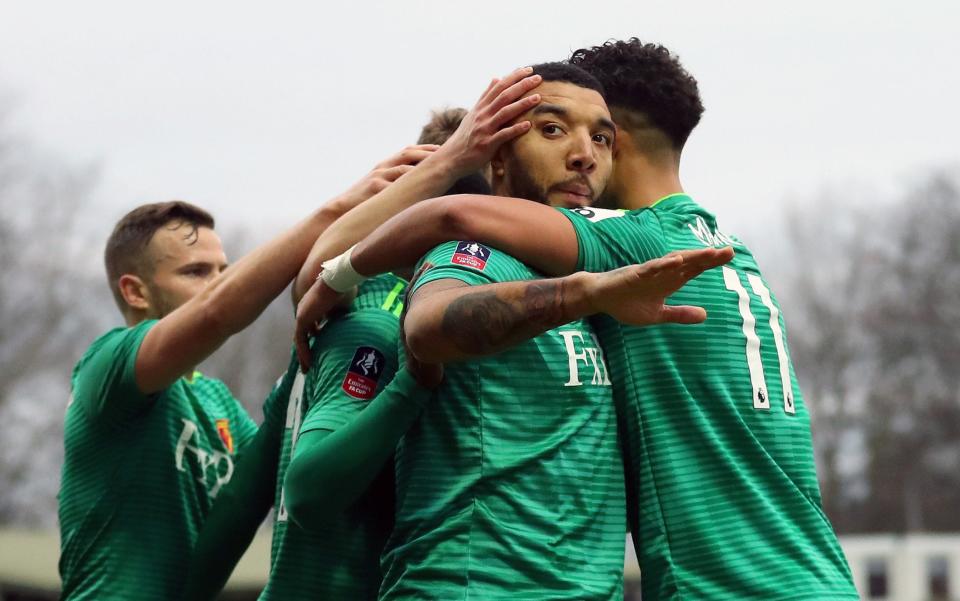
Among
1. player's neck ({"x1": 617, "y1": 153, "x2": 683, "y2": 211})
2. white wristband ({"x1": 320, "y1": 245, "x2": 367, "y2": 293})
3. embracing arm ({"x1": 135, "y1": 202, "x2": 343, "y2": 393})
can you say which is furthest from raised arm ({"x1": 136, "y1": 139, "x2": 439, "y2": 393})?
player's neck ({"x1": 617, "y1": 153, "x2": 683, "y2": 211})

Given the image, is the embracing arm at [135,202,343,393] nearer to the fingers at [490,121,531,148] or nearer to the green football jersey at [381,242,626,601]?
the fingers at [490,121,531,148]

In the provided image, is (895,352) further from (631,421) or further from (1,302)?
(631,421)

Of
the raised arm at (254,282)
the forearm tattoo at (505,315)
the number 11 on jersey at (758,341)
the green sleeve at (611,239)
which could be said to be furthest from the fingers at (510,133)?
the forearm tattoo at (505,315)

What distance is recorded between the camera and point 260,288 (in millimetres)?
5078

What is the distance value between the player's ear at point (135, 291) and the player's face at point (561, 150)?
2.62 meters

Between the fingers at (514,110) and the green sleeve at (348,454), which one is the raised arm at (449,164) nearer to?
the fingers at (514,110)

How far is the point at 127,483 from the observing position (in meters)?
5.59

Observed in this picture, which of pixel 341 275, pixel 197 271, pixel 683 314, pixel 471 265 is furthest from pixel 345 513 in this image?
pixel 197 271

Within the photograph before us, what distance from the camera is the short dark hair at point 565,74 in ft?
14.4

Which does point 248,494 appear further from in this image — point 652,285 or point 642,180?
point 652,285

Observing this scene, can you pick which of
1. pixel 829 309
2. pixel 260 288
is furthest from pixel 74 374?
pixel 829 309

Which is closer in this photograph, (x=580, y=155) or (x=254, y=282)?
(x=580, y=155)

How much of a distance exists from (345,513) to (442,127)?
5.89ft

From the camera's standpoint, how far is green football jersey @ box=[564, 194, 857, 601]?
4027 millimetres
